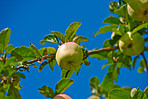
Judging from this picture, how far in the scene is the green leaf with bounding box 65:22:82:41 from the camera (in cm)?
157

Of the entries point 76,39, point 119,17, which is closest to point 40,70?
point 76,39

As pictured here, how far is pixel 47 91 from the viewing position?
4.85 feet

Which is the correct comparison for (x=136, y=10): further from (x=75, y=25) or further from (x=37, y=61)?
(x=37, y=61)

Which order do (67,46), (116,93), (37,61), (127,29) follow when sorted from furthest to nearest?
(127,29) < (37,61) < (67,46) < (116,93)

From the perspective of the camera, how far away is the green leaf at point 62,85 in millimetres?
1447

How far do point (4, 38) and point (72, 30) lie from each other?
1.70 ft

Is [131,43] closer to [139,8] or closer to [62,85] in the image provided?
[139,8]

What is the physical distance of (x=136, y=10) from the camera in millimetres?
1468

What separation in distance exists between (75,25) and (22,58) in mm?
470

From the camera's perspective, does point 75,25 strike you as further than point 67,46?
Yes

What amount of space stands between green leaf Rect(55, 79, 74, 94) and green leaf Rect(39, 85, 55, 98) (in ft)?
0.13

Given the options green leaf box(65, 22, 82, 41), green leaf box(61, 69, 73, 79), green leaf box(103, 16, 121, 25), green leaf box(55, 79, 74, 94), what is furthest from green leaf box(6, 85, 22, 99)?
green leaf box(103, 16, 121, 25)

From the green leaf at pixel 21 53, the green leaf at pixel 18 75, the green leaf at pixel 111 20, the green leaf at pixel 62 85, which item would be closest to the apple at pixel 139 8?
the green leaf at pixel 111 20

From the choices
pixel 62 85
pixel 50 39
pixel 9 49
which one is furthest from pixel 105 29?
pixel 9 49
